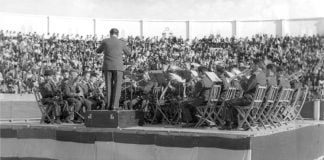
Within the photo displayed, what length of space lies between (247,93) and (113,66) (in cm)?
281

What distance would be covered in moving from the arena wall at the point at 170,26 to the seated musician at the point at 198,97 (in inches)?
815

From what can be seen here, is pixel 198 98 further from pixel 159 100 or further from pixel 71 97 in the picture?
pixel 71 97

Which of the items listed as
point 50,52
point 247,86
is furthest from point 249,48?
point 247,86

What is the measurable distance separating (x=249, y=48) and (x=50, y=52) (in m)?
11.2

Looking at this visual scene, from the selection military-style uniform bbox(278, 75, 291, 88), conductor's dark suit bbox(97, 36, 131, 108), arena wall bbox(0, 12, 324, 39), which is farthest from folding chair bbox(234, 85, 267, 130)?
arena wall bbox(0, 12, 324, 39)

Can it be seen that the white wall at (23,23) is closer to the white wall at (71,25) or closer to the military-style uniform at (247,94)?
the white wall at (71,25)

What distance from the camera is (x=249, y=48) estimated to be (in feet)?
103

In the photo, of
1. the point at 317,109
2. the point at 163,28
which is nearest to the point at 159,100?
the point at 317,109

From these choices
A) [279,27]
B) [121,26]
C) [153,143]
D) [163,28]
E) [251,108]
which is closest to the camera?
[153,143]

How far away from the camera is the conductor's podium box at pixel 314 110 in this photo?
18188 mm

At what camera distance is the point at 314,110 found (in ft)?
60.3

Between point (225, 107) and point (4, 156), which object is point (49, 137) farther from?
point (225, 107)

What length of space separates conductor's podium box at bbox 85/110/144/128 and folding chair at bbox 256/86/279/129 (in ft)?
8.62

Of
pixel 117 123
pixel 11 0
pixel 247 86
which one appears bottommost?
pixel 117 123
